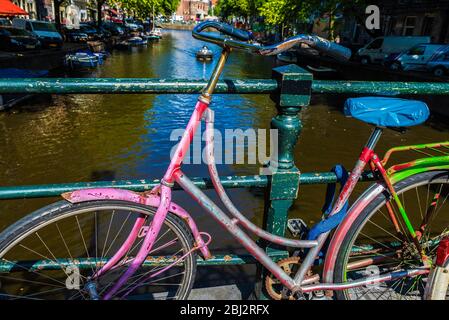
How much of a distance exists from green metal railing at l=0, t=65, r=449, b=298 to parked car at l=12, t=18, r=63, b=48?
87.4 ft

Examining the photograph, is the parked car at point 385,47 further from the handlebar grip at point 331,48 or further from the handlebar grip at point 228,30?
the handlebar grip at point 228,30

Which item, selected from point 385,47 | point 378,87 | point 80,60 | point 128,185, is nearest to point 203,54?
point 80,60

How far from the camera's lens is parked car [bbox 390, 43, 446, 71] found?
2017cm

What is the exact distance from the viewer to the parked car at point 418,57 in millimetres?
20172

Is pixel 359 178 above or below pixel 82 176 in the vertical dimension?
above

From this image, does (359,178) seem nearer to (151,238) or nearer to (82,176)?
(151,238)

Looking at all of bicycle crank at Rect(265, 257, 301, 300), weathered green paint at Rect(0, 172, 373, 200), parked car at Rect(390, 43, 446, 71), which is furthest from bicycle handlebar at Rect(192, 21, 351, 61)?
parked car at Rect(390, 43, 446, 71)

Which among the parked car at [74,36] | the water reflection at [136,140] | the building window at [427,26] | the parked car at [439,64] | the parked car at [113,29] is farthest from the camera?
the parked car at [113,29]

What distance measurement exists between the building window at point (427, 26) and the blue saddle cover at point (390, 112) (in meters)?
34.1

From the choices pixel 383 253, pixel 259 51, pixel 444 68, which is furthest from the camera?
pixel 444 68

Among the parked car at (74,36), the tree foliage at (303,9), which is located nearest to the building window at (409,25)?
the tree foliage at (303,9)

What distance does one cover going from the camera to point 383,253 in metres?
2.33
